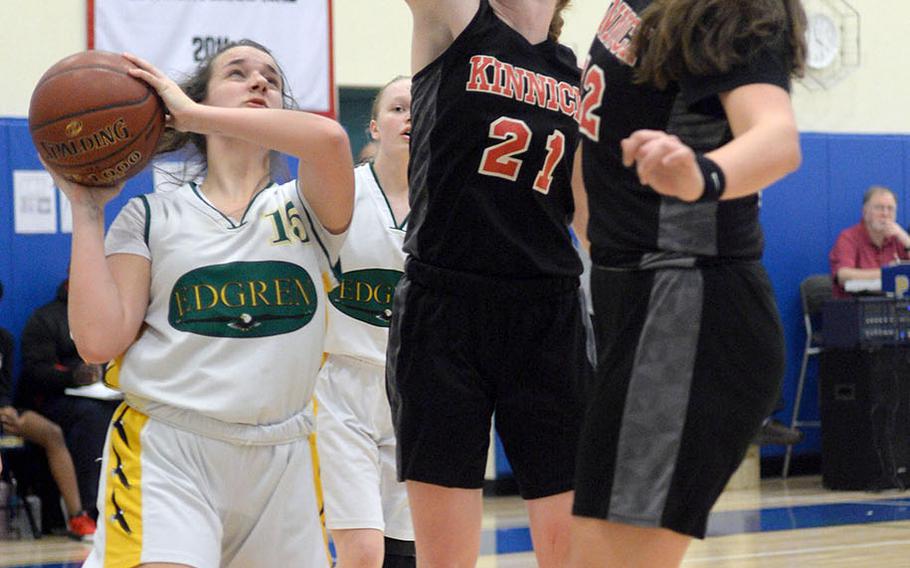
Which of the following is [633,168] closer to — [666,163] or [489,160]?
[666,163]

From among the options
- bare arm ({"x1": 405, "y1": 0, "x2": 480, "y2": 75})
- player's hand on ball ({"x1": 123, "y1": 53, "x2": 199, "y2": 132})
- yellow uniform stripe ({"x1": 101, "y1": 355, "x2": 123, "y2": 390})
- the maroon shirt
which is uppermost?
bare arm ({"x1": 405, "y1": 0, "x2": 480, "y2": 75})

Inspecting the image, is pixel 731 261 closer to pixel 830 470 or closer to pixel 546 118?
pixel 546 118

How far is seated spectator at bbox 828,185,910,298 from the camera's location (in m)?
10.8

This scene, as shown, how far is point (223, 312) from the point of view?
118 inches

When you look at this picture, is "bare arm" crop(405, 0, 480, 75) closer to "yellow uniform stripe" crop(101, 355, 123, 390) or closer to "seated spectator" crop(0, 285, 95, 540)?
"yellow uniform stripe" crop(101, 355, 123, 390)

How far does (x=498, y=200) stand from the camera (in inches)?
129

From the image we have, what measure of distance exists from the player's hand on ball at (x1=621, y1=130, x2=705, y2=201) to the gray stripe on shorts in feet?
1.06

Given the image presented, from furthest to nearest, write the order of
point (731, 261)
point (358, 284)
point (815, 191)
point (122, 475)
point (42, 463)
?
point (815, 191) → point (42, 463) → point (358, 284) → point (122, 475) → point (731, 261)

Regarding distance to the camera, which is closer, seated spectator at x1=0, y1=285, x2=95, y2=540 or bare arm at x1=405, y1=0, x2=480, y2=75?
bare arm at x1=405, y1=0, x2=480, y2=75

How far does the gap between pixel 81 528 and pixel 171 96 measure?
5.69m

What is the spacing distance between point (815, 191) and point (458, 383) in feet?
28.7

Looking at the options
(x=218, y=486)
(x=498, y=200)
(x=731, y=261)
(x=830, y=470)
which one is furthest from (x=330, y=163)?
(x=830, y=470)

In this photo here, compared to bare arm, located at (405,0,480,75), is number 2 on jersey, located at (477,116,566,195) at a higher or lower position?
lower

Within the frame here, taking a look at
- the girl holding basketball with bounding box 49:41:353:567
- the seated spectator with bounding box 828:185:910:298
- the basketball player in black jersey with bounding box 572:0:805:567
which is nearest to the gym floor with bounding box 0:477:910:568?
the seated spectator with bounding box 828:185:910:298
